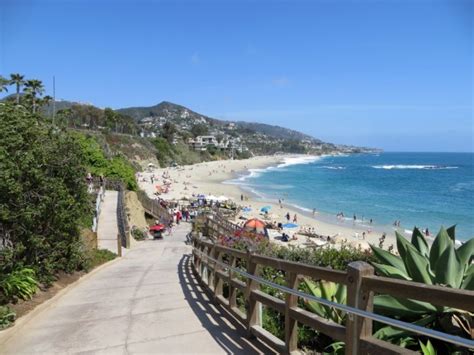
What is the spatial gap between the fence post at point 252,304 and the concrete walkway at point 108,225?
49.1 ft

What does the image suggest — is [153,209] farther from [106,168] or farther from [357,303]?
[357,303]

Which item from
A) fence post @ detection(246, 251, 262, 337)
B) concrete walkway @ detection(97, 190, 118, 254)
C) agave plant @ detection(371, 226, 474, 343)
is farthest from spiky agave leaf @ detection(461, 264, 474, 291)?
concrete walkway @ detection(97, 190, 118, 254)

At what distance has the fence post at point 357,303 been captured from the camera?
10.8ft

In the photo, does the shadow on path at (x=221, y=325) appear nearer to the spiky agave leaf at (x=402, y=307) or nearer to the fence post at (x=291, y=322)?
the fence post at (x=291, y=322)

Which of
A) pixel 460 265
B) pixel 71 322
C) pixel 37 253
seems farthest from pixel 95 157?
pixel 460 265

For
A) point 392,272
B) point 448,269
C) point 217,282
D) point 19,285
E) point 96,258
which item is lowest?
point 96,258

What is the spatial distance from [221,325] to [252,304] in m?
0.83

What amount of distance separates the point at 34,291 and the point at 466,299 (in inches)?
330

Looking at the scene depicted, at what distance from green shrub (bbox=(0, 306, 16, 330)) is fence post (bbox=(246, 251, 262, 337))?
143 inches

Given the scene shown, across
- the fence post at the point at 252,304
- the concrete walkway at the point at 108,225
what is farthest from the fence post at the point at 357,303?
the concrete walkway at the point at 108,225

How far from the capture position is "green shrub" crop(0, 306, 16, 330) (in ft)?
22.1

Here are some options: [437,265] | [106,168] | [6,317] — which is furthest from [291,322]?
[106,168]

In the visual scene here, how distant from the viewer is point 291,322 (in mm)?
4453

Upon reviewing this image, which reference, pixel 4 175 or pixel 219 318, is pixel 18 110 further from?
pixel 219 318
